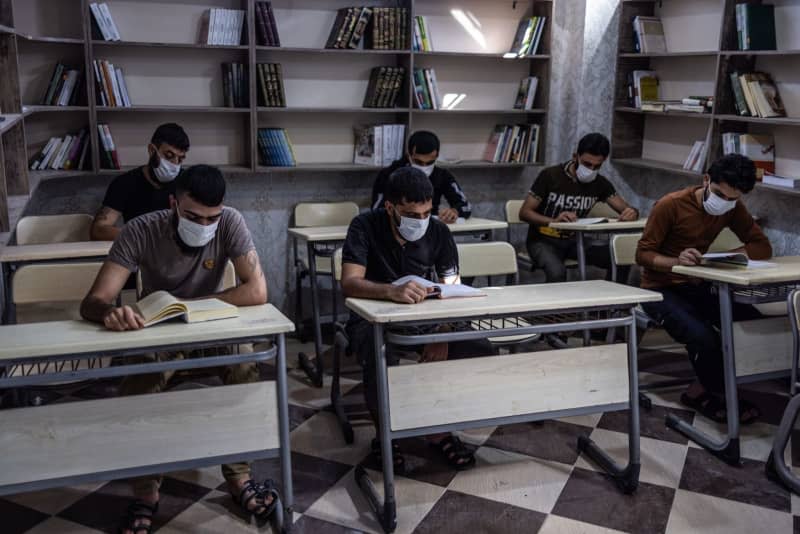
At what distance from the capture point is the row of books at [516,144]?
206 inches

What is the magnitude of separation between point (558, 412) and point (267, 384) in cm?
102

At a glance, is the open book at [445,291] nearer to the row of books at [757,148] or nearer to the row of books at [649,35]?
the row of books at [757,148]

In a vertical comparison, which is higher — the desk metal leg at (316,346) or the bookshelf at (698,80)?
the bookshelf at (698,80)

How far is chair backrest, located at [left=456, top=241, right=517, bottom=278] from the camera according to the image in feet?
11.3

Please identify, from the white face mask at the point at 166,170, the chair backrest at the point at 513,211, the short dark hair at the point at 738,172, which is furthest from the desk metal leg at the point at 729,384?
the white face mask at the point at 166,170

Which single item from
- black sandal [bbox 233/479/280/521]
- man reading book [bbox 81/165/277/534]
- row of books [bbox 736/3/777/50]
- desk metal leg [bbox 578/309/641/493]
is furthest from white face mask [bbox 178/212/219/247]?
row of books [bbox 736/3/777/50]

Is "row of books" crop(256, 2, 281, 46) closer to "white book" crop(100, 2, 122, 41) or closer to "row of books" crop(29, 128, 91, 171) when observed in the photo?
"white book" crop(100, 2, 122, 41)

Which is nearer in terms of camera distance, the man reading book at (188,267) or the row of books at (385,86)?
the man reading book at (188,267)

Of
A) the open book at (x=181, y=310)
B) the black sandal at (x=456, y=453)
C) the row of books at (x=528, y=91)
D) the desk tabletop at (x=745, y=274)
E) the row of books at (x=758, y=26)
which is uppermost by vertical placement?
the row of books at (x=758, y=26)

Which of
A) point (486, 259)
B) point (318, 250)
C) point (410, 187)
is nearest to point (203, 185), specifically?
point (410, 187)

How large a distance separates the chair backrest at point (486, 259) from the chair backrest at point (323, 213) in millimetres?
1511

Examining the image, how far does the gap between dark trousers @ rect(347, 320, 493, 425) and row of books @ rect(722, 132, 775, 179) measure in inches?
88.8

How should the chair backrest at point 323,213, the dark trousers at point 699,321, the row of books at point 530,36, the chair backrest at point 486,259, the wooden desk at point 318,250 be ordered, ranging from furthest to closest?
the row of books at point 530,36, the chair backrest at point 323,213, the wooden desk at point 318,250, the chair backrest at point 486,259, the dark trousers at point 699,321

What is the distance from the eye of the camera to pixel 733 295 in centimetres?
298
